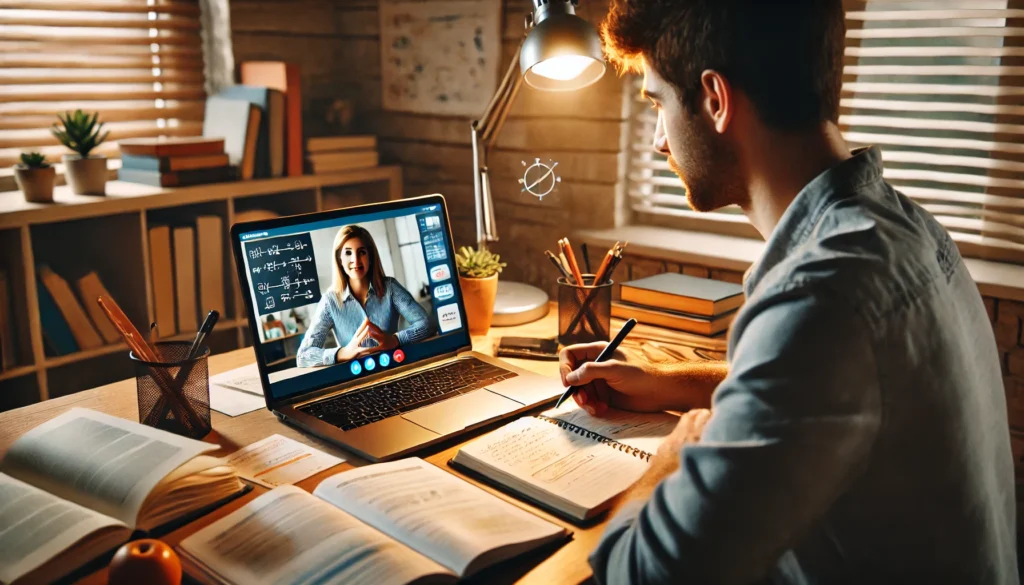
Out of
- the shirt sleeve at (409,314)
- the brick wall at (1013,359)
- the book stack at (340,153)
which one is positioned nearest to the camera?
the shirt sleeve at (409,314)

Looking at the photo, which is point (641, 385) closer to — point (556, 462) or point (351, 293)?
point (556, 462)

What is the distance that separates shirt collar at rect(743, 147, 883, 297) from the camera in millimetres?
960

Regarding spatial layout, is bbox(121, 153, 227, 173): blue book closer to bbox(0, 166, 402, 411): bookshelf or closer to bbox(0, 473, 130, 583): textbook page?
bbox(0, 166, 402, 411): bookshelf

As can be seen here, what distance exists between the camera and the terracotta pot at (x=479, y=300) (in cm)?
177

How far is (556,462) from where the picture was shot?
45.9 inches

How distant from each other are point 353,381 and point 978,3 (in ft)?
5.49

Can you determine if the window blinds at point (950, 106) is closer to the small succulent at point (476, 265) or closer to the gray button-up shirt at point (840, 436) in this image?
the small succulent at point (476, 265)

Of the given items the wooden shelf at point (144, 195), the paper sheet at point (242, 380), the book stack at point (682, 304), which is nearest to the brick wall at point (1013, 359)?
the book stack at point (682, 304)

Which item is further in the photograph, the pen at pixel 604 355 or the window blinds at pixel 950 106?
the window blinds at pixel 950 106

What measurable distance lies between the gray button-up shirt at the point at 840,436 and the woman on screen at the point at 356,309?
654 mm

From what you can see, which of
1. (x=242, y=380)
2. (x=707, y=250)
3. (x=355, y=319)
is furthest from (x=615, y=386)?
(x=707, y=250)

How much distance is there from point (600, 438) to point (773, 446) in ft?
1.59

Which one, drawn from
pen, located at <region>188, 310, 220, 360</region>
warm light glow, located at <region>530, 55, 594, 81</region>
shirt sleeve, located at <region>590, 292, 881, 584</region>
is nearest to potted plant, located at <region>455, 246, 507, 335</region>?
warm light glow, located at <region>530, 55, 594, 81</region>

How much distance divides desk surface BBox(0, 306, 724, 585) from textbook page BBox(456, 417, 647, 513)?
1.2 inches
